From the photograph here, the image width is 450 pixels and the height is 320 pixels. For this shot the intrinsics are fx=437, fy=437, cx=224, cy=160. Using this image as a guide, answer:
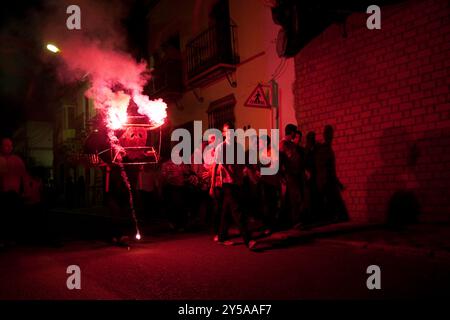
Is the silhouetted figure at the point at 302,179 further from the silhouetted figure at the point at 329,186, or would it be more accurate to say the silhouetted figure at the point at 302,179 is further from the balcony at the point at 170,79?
the balcony at the point at 170,79

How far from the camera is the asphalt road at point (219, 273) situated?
428cm

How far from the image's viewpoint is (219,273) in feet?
17.0

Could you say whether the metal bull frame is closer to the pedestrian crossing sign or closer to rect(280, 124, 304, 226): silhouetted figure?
rect(280, 124, 304, 226): silhouetted figure

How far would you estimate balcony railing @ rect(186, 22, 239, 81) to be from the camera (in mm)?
13141

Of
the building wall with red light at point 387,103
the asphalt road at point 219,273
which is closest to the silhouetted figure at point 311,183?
the building wall with red light at point 387,103

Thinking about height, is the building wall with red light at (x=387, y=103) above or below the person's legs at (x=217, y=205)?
above

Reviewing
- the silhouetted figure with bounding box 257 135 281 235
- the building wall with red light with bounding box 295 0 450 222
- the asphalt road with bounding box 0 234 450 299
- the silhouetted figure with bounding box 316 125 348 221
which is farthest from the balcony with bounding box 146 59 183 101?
the asphalt road with bounding box 0 234 450 299

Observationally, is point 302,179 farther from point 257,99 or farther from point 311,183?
point 257,99

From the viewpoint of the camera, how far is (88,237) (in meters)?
8.88

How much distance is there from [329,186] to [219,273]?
176 inches

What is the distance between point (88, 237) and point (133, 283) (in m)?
4.45

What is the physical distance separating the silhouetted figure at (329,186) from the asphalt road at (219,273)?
2279 millimetres

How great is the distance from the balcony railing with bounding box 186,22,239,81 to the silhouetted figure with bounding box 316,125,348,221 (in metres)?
5.10

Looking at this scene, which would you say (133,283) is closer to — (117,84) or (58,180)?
(117,84)
